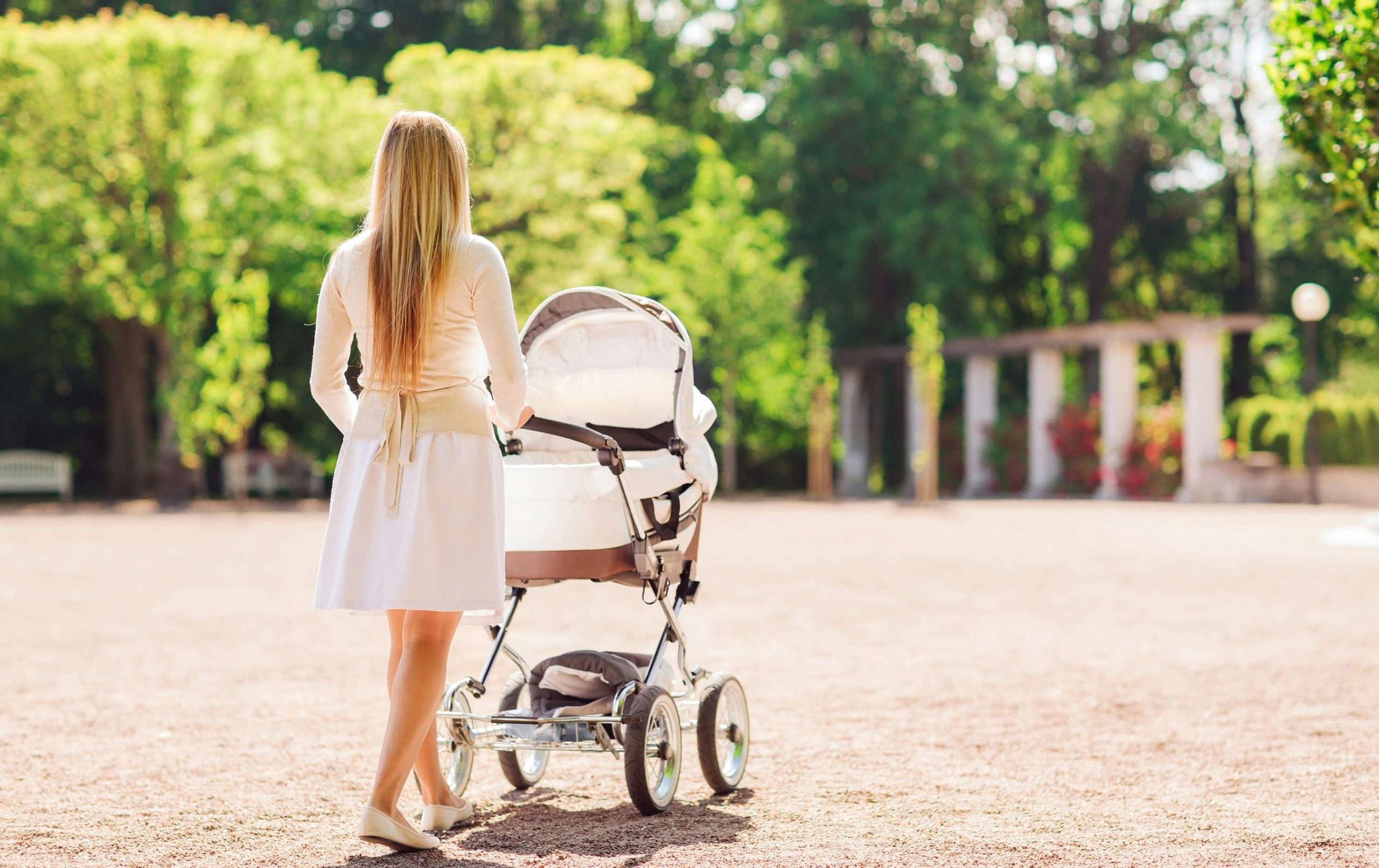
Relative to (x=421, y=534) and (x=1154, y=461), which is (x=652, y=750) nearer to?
(x=421, y=534)

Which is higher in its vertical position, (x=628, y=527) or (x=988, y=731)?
(x=628, y=527)

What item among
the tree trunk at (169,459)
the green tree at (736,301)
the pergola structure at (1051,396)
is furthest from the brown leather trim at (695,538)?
the green tree at (736,301)

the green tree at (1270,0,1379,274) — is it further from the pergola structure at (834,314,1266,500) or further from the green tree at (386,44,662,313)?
the green tree at (386,44,662,313)

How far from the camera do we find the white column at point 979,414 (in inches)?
1385

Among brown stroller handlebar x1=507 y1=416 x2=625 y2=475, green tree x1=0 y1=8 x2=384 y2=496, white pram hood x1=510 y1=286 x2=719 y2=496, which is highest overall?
green tree x1=0 y1=8 x2=384 y2=496

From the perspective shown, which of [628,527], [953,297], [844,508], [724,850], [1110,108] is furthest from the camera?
[953,297]

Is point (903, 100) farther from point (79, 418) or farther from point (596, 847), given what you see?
point (596, 847)

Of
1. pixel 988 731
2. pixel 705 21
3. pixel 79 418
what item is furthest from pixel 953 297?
pixel 988 731

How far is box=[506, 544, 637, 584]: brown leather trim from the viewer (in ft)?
17.0

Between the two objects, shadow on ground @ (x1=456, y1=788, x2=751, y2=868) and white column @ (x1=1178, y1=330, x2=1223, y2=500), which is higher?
white column @ (x1=1178, y1=330, x2=1223, y2=500)

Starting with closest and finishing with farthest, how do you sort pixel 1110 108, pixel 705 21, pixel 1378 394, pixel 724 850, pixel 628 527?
pixel 724 850 → pixel 628 527 → pixel 1378 394 → pixel 1110 108 → pixel 705 21

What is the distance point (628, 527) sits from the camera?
17.4 ft

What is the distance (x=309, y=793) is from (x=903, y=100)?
32680mm

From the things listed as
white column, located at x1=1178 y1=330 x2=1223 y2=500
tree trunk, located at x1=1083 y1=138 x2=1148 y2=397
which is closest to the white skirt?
white column, located at x1=1178 y1=330 x2=1223 y2=500
